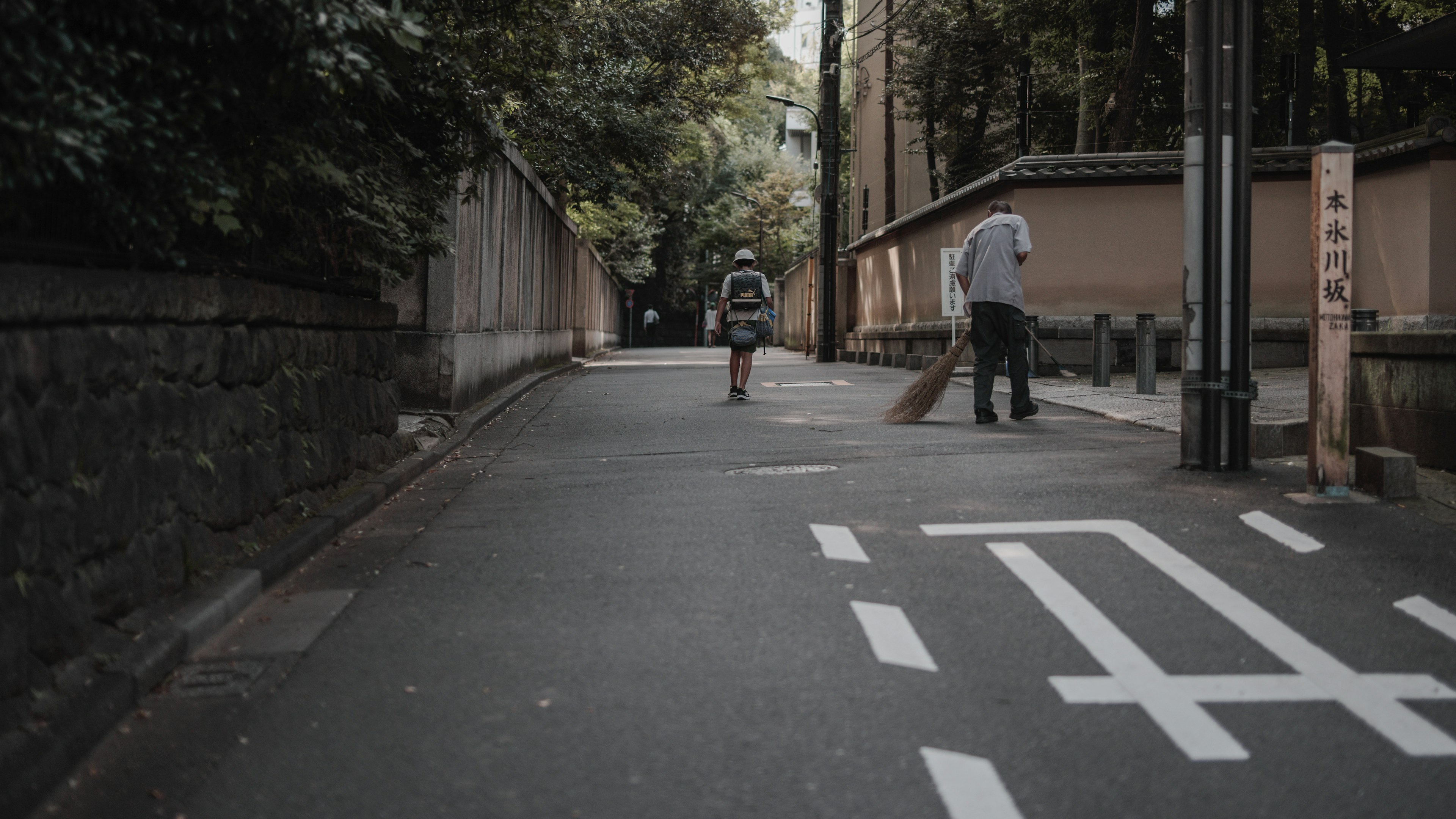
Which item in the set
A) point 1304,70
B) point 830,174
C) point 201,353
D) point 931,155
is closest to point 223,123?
point 201,353

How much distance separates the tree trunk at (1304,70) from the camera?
25000 millimetres

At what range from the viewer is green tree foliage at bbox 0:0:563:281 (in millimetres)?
3578

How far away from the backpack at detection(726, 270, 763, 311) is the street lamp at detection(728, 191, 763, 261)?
159 ft

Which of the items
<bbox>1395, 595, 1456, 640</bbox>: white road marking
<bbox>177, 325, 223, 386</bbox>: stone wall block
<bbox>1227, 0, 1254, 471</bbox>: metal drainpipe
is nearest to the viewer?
<bbox>1395, 595, 1456, 640</bbox>: white road marking

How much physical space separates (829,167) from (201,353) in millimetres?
24985

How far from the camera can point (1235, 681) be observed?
4.00 metres

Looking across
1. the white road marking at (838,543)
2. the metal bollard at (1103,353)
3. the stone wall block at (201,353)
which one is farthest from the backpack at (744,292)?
the stone wall block at (201,353)

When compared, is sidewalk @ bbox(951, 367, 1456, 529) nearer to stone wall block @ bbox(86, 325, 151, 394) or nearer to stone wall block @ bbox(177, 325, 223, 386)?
stone wall block @ bbox(177, 325, 223, 386)

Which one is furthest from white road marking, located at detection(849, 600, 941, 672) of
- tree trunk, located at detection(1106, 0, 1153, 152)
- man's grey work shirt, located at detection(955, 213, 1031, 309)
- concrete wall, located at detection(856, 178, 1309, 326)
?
tree trunk, located at detection(1106, 0, 1153, 152)

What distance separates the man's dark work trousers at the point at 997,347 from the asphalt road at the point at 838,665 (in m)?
3.50

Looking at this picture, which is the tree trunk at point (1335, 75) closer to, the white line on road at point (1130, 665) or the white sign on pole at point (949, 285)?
the white sign on pole at point (949, 285)

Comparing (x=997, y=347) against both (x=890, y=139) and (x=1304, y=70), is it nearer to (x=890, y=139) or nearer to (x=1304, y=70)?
(x=1304, y=70)

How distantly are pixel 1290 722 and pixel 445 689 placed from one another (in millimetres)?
2503

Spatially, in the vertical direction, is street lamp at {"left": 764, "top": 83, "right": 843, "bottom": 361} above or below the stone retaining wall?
above
